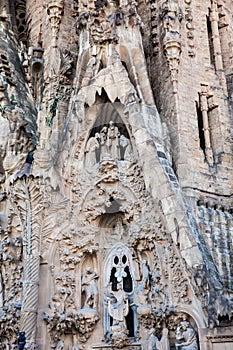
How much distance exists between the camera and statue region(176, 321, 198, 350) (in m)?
7.99

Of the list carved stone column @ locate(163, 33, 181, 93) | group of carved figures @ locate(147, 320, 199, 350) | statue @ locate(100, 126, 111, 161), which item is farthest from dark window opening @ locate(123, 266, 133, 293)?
carved stone column @ locate(163, 33, 181, 93)

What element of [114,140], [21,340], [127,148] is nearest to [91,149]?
[114,140]

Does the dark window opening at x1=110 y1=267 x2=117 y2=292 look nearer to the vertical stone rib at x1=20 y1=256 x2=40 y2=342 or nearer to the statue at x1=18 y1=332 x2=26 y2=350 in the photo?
the vertical stone rib at x1=20 y1=256 x2=40 y2=342

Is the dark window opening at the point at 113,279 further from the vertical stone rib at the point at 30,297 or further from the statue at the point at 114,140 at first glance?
the statue at the point at 114,140

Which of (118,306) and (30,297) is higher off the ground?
(30,297)

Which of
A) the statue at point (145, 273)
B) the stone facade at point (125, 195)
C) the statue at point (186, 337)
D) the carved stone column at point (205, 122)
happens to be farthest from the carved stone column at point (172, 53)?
the statue at point (186, 337)

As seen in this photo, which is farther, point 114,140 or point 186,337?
point 114,140

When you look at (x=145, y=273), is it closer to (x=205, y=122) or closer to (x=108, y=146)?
(x=108, y=146)

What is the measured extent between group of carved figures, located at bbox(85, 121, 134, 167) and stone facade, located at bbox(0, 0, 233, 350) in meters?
0.03

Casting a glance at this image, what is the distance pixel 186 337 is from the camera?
26.4 ft

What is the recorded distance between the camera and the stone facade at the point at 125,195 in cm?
870

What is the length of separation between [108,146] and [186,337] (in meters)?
4.25

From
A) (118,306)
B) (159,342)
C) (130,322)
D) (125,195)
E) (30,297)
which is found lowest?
(159,342)

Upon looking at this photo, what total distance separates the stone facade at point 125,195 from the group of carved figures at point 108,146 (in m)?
0.03
